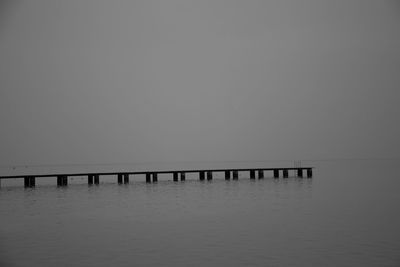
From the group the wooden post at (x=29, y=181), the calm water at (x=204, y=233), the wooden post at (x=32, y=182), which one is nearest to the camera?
the calm water at (x=204, y=233)

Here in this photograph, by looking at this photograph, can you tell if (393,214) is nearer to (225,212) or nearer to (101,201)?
(225,212)

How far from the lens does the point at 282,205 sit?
39406 mm

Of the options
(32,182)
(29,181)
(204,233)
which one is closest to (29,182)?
(29,181)

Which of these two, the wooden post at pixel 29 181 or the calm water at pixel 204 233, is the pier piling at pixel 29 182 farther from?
the calm water at pixel 204 233

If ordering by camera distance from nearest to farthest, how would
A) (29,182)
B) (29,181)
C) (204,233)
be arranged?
(204,233)
(29,182)
(29,181)

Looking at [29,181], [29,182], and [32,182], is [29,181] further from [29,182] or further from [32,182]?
[32,182]

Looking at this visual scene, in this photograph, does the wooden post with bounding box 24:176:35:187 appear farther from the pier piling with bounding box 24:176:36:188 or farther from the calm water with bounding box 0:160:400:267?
the calm water with bounding box 0:160:400:267

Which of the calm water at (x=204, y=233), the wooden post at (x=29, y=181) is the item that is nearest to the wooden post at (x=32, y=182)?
the wooden post at (x=29, y=181)

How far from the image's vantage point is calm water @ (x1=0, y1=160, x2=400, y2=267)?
1934cm

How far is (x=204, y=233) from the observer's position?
25766mm

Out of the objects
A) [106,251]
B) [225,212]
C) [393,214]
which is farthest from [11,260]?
[393,214]

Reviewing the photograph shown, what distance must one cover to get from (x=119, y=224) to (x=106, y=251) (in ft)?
29.0

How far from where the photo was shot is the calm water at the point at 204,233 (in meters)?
19.3

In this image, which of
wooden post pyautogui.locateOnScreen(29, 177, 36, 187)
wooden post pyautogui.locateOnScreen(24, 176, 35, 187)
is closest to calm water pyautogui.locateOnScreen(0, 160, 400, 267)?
wooden post pyautogui.locateOnScreen(24, 176, 35, 187)
